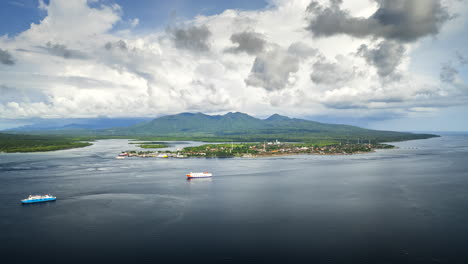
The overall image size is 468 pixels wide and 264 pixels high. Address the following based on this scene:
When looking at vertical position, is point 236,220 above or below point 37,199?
below

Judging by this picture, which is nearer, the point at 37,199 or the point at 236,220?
the point at 236,220

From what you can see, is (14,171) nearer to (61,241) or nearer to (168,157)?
(168,157)

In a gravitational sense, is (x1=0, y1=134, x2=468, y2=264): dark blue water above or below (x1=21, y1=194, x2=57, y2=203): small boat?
below

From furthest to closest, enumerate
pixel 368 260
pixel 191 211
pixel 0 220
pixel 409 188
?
pixel 409 188, pixel 191 211, pixel 0 220, pixel 368 260

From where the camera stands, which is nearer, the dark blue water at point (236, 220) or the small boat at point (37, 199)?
the dark blue water at point (236, 220)

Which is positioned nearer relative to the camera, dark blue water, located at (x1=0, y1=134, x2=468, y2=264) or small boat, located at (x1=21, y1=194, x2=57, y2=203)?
dark blue water, located at (x1=0, y1=134, x2=468, y2=264)

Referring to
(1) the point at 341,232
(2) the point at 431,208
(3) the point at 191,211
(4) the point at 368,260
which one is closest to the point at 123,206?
(3) the point at 191,211

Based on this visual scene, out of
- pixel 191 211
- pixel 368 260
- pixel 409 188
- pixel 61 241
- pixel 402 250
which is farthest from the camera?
pixel 409 188

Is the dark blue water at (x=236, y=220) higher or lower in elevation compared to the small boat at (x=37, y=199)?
lower
